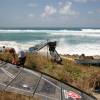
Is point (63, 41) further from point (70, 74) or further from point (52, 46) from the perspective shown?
point (70, 74)

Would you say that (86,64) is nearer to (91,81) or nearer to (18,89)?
(91,81)

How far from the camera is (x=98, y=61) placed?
21.1 meters

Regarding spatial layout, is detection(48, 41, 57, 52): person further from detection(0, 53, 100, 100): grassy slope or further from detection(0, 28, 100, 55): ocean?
detection(0, 53, 100, 100): grassy slope

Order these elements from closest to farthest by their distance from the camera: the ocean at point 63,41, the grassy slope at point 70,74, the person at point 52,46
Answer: the grassy slope at point 70,74, the person at point 52,46, the ocean at point 63,41

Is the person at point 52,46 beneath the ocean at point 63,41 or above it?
above

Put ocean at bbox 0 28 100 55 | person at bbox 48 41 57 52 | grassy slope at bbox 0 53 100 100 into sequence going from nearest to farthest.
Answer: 1. grassy slope at bbox 0 53 100 100
2. person at bbox 48 41 57 52
3. ocean at bbox 0 28 100 55

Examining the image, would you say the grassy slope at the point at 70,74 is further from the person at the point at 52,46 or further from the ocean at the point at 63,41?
the person at the point at 52,46

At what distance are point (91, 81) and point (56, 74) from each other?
161 cm

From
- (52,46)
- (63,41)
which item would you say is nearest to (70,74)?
(52,46)

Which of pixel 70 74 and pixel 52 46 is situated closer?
pixel 70 74

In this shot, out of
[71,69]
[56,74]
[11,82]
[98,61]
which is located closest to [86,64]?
[98,61]

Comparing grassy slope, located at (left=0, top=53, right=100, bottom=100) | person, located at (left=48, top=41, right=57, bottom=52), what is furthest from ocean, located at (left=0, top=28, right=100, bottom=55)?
person, located at (left=48, top=41, right=57, bottom=52)

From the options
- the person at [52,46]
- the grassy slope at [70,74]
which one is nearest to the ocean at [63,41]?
the grassy slope at [70,74]

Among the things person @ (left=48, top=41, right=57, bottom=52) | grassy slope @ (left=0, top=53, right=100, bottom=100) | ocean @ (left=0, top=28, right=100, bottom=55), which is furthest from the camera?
ocean @ (left=0, top=28, right=100, bottom=55)
